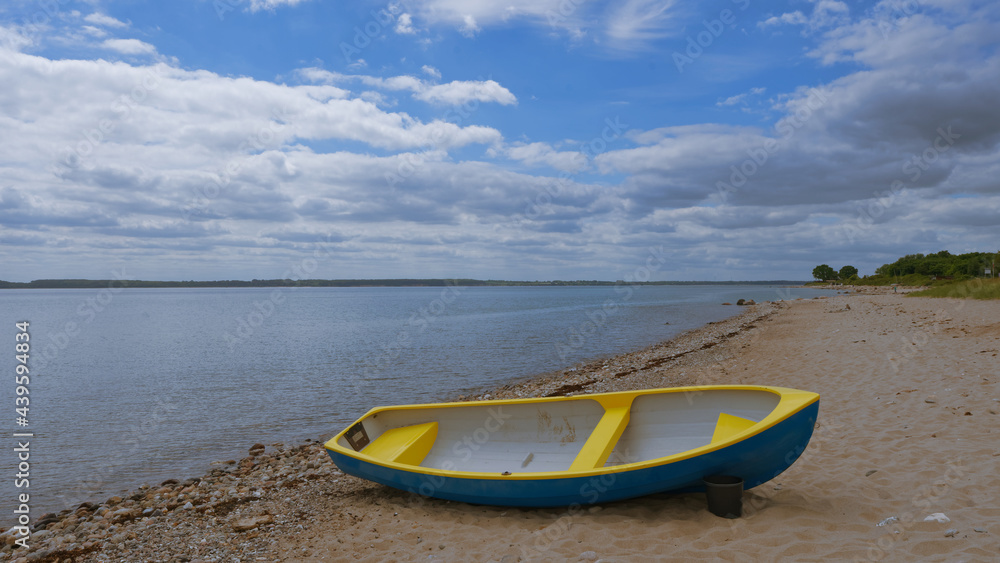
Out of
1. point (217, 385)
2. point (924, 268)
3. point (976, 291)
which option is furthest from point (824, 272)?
point (217, 385)

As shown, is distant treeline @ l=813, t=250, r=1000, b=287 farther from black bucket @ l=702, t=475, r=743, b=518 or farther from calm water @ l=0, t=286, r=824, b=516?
black bucket @ l=702, t=475, r=743, b=518

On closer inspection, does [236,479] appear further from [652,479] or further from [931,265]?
[931,265]

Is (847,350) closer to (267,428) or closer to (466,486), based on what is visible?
(466,486)

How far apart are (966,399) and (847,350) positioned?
8.01 m

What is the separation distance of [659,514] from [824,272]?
656ft

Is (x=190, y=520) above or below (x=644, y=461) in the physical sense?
below

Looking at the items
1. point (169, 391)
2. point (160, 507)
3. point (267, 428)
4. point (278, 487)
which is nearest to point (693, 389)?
point (278, 487)

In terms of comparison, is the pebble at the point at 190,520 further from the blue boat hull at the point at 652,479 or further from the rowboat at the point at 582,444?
the blue boat hull at the point at 652,479

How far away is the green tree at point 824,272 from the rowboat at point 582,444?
195875 mm

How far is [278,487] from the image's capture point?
27.5 feet

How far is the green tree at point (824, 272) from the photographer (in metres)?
172

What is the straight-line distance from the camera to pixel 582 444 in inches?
284

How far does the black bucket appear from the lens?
17.4ft

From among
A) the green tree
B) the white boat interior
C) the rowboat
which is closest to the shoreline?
the white boat interior
